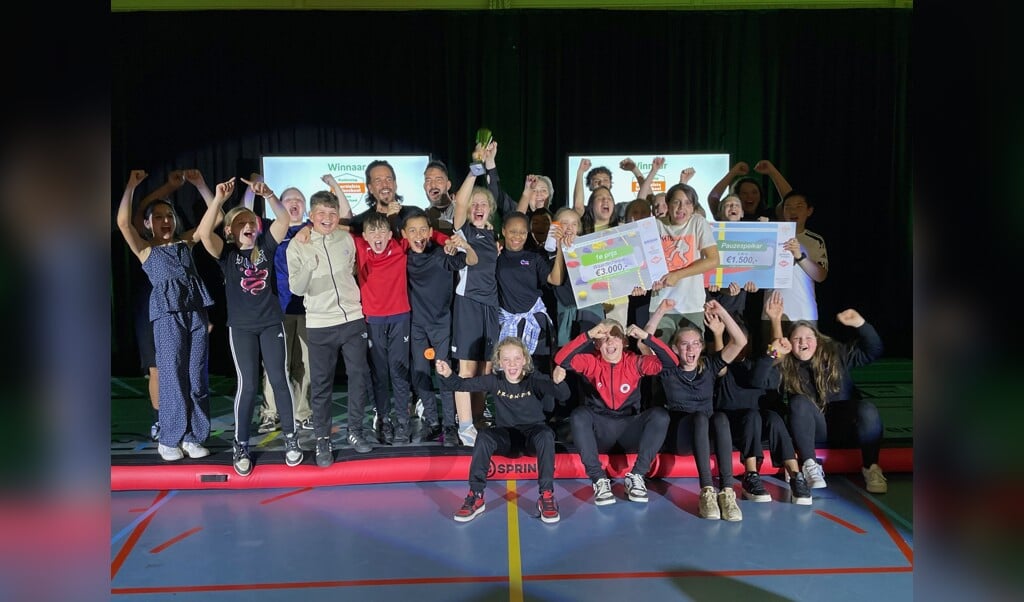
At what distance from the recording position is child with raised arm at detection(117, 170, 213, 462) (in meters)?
5.01

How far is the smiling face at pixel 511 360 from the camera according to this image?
4.62 metres

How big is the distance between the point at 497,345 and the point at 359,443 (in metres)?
1.23

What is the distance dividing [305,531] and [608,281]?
255 cm

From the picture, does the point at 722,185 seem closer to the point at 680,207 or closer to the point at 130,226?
the point at 680,207

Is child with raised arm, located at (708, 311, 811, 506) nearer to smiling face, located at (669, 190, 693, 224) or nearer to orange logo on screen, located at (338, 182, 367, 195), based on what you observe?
smiling face, located at (669, 190, 693, 224)

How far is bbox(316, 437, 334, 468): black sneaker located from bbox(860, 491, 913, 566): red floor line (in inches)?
134

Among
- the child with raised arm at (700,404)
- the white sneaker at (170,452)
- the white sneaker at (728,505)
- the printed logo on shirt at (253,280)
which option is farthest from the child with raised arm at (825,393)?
the white sneaker at (170,452)

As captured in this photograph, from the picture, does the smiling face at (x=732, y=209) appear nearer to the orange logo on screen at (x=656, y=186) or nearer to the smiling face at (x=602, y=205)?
the smiling face at (x=602, y=205)

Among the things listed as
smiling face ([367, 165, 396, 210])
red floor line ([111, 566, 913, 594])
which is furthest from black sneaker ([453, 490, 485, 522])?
smiling face ([367, 165, 396, 210])

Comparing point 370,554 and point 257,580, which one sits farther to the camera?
point 370,554

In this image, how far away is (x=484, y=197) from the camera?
17.1 ft
